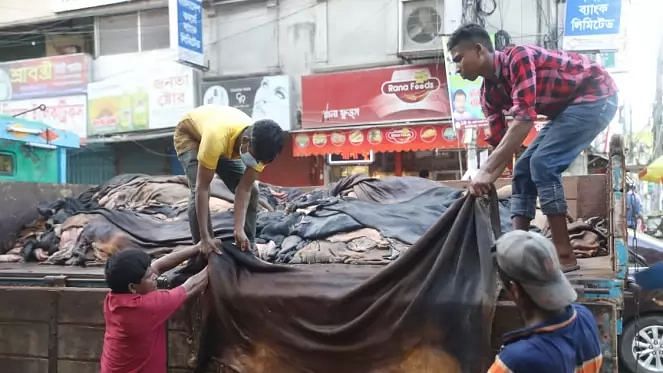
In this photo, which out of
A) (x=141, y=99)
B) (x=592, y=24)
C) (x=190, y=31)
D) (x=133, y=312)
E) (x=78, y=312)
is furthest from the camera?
(x=141, y=99)

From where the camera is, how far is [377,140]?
11695 mm

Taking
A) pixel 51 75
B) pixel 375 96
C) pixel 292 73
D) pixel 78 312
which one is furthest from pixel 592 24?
pixel 51 75

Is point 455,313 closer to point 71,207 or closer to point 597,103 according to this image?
point 597,103

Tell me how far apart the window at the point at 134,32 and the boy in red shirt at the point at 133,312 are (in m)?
12.0

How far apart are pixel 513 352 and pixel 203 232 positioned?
1.90 meters

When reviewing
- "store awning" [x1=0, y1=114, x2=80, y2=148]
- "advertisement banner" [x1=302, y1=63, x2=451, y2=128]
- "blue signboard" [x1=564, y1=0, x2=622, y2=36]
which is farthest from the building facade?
"store awning" [x1=0, y1=114, x2=80, y2=148]

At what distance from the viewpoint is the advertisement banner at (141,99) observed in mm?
13258

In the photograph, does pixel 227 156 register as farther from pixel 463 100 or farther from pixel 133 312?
pixel 463 100

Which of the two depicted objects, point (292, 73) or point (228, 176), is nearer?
point (228, 176)

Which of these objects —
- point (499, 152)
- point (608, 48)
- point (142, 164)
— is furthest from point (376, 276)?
point (142, 164)

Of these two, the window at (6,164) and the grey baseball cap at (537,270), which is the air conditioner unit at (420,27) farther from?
the grey baseball cap at (537,270)

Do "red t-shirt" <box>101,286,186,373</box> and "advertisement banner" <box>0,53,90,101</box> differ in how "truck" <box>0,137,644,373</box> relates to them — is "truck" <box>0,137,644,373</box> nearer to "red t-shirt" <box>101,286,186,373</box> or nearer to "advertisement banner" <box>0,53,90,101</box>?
"red t-shirt" <box>101,286,186,373</box>

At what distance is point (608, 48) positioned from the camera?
948 cm

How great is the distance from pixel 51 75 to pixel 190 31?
171 inches
